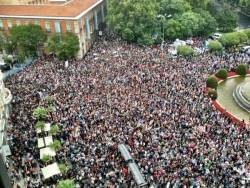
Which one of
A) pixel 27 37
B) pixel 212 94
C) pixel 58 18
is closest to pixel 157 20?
pixel 58 18

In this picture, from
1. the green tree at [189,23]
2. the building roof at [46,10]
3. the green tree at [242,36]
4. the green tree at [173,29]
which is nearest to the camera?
the green tree at [242,36]

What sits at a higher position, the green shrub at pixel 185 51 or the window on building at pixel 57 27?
the window on building at pixel 57 27

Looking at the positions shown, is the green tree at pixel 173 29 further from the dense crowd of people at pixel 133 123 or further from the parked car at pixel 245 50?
the dense crowd of people at pixel 133 123

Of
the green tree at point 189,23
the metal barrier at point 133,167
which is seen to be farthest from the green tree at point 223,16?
the metal barrier at point 133,167

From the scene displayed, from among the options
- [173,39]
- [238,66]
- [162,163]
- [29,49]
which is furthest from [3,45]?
[162,163]

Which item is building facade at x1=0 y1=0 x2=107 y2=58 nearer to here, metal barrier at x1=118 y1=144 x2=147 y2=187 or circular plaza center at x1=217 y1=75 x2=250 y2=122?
circular plaza center at x1=217 y1=75 x2=250 y2=122

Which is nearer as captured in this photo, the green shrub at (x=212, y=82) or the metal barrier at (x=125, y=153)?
the metal barrier at (x=125, y=153)

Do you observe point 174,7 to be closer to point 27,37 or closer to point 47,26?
point 47,26

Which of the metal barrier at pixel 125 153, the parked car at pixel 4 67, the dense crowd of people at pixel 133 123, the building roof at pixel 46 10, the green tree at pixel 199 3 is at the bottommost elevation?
the parked car at pixel 4 67
